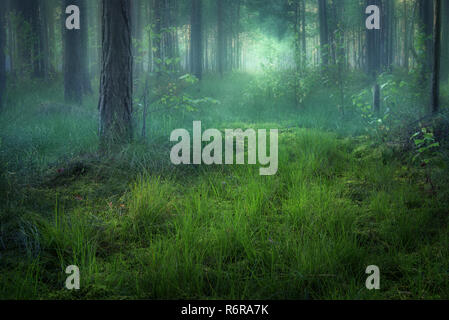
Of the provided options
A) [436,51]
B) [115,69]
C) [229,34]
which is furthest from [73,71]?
[229,34]

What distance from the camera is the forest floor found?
201cm

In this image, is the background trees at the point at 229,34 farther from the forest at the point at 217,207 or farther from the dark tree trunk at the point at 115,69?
the forest at the point at 217,207

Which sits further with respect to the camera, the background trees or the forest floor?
the background trees

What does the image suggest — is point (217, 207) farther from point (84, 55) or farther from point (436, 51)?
point (84, 55)

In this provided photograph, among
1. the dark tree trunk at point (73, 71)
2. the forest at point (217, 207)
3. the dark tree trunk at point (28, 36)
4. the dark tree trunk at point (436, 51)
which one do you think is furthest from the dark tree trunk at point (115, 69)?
the dark tree trunk at point (28, 36)

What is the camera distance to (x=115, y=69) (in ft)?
16.5

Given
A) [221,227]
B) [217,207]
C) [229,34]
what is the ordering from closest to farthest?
[221,227] → [217,207] → [229,34]

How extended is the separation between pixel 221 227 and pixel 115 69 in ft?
11.4

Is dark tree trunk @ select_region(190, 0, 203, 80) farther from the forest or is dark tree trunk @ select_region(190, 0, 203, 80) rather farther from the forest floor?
the forest floor

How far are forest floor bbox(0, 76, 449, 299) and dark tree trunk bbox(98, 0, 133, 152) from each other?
482 millimetres

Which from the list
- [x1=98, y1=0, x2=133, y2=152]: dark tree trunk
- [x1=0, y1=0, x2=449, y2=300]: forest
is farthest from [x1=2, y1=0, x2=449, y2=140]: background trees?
[x1=0, y1=0, x2=449, y2=300]: forest
